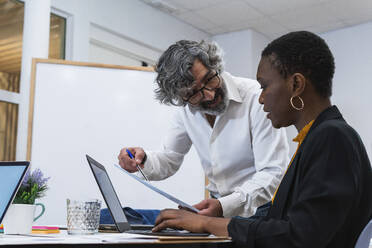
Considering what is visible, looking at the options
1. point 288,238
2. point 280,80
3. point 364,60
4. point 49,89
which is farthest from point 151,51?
point 288,238

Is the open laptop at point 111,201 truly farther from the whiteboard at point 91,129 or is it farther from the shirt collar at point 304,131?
the whiteboard at point 91,129

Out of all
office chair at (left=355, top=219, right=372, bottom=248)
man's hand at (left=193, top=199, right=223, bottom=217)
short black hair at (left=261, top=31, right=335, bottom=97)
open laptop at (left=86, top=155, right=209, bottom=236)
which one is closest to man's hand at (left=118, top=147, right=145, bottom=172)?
open laptop at (left=86, top=155, right=209, bottom=236)

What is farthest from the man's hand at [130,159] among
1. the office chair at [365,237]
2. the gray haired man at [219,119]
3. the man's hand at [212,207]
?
the office chair at [365,237]

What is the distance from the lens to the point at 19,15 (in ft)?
11.2

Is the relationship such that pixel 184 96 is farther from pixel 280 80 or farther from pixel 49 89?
pixel 49 89

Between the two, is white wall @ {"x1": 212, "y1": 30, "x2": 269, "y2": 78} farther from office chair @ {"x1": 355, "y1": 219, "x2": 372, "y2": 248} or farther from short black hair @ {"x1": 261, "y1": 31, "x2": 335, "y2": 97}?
office chair @ {"x1": 355, "y1": 219, "x2": 372, "y2": 248}

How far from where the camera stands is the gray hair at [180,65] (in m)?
1.74

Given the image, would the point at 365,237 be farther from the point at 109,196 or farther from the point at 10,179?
the point at 10,179

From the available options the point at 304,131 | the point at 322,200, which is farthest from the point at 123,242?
the point at 304,131

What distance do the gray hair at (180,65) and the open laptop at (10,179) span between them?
72cm

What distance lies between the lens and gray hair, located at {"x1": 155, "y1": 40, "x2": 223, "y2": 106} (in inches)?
68.7

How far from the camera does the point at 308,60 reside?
44.5 inches

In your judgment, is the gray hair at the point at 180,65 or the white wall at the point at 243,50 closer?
the gray hair at the point at 180,65

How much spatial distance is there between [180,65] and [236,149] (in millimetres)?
369
